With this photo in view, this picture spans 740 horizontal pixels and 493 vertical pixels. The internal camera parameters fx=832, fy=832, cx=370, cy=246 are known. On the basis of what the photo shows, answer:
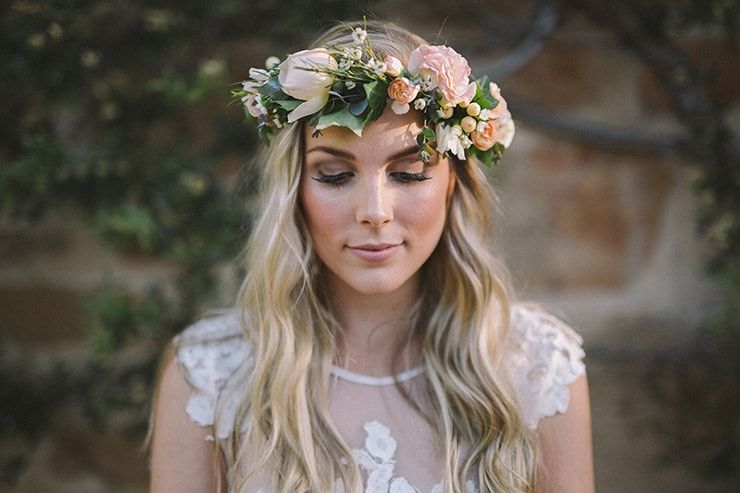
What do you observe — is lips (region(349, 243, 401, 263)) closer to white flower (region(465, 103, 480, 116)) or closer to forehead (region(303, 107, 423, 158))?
forehead (region(303, 107, 423, 158))

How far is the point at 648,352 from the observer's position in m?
2.38

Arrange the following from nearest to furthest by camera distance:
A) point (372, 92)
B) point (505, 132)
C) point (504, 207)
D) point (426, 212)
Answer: point (372, 92) → point (426, 212) → point (505, 132) → point (504, 207)

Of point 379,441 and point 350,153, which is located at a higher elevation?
point 350,153

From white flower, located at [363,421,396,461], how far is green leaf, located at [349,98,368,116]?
0.70 meters

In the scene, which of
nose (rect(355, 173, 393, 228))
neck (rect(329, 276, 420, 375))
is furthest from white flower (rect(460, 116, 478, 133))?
neck (rect(329, 276, 420, 375))

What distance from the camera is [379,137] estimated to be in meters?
1.70

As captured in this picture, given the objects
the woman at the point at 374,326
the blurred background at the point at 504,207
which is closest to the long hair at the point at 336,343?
the woman at the point at 374,326

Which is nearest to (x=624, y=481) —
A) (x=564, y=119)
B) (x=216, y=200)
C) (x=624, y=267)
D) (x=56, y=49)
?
(x=624, y=267)

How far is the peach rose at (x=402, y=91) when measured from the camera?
167 cm

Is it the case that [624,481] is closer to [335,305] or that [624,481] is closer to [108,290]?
[335,305]

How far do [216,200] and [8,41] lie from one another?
64cm

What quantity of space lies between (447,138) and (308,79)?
0.31 m

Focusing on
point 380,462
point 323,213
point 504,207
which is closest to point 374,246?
point 323,213

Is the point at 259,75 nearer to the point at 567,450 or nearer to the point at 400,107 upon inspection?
the point at 400,107
